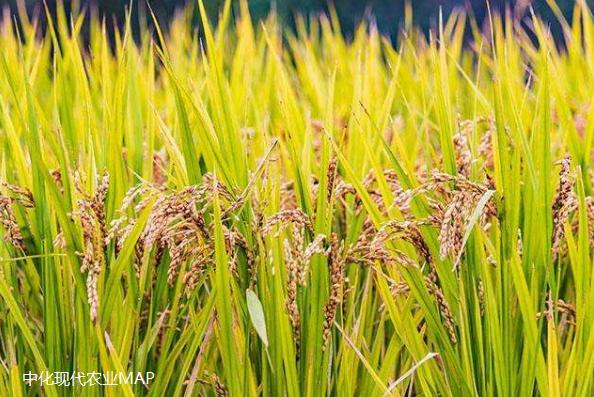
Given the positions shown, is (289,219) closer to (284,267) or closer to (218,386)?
(284,267)

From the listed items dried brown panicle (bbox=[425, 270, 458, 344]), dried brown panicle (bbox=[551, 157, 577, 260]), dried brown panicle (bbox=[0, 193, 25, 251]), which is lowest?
dried brown panicle (bbox=[425, 270, 458, 344])

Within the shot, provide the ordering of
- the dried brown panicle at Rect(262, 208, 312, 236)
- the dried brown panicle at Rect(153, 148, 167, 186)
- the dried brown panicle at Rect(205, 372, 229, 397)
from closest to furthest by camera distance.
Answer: the dried brown panicle at Rect(262, 208, 312, 236), the dried brown panicle at Rect(205, 372, 229, 397), the dried brown panicle at Rect(153, 148, 167, 186)

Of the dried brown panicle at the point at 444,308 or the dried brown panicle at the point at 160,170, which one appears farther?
the dried brown panicle at the point at 160,170

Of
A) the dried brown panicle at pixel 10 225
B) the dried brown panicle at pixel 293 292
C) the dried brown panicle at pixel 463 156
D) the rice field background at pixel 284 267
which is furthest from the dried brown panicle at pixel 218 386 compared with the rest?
the dried brown panicle at pixel 463 156

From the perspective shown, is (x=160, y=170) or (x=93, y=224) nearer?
(x=93, y=224)

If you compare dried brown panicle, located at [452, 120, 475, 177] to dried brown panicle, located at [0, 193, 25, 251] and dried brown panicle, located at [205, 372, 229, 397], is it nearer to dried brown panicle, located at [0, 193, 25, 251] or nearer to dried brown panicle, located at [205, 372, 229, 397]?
dried brown panicle, located at [205, 372, 229, 397]

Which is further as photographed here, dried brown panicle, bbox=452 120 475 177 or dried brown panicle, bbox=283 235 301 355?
dried brown panicle, bbox=452 120 475 177

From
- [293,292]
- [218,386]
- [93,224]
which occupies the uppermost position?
[93,224]

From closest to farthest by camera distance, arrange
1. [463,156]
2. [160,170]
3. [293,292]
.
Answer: [293,292] → [463,156] → [160,170]

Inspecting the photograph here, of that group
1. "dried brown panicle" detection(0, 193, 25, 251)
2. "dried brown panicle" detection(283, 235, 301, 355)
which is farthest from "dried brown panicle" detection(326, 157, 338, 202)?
"dried brown panicle" detection(0, 193, 25, 251)

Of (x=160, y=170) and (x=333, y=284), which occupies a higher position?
(x=160, y=170)

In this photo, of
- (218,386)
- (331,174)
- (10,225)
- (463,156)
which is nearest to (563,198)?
(463,156)

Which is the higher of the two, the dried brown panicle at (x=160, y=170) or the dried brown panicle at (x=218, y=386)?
the dried brown panicle at (x=160, y=170)

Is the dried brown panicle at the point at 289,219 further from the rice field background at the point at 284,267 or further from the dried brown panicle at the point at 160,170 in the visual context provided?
the dried brown panicle at the point at 160,170
